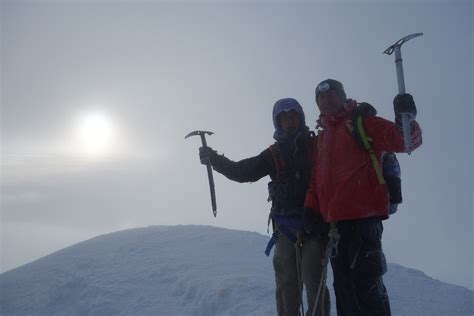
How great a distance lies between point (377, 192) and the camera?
3.72m

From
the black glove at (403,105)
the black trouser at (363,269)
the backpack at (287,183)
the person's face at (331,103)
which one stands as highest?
the person's face at (331,103)

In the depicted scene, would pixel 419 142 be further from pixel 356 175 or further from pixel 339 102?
pixel 339 102

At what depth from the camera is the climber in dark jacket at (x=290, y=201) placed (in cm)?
425

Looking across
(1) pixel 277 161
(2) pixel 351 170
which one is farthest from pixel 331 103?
(1) pixel 277 161

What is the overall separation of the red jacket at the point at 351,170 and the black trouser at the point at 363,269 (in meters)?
0.14

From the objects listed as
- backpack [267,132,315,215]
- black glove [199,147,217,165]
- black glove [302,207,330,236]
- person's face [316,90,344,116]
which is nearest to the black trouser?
black glove [302,207,330,236]

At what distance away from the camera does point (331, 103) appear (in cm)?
430

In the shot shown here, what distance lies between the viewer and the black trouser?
3.66 meters

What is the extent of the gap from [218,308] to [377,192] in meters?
4.30

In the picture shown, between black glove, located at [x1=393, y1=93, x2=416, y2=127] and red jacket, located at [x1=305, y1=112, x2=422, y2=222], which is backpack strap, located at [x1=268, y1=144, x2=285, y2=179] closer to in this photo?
red jacket, located at [x1=305, y1=112, x2=422, y2=222]

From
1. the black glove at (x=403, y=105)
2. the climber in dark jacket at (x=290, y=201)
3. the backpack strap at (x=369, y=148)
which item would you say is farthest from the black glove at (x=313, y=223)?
the black glove at (x=403, y=105)

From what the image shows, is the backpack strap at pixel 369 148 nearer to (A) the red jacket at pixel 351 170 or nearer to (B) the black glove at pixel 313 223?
(A) the red jacket at pixel 351 170

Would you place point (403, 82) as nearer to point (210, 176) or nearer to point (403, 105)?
point (403, 105)

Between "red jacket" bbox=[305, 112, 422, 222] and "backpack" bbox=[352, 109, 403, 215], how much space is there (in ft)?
0.21
